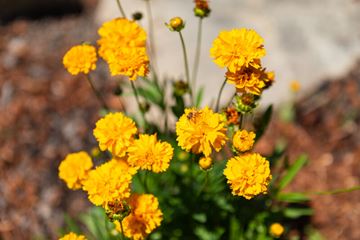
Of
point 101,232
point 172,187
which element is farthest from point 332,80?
point 101,232

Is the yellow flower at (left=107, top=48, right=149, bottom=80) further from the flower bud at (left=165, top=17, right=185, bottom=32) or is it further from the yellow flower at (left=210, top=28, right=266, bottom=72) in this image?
the yellow flower at (left=210, top=28, right=266, bottom=72)

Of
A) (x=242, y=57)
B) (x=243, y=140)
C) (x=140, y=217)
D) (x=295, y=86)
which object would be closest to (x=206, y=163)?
(x=243, y=140)

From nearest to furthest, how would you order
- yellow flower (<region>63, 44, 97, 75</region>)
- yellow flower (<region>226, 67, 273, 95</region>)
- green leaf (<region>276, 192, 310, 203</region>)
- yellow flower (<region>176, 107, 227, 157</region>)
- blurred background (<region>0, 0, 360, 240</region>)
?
yellow flower (<region>176, 107, 227, 157</region>), yellow flower (<region>226, 67, 273, 95</region>), yellow flower (<region>63, 44, 97, 75</region>), green leaf (<region>276, 192, 310, 203</region>), blurred background (<region>0, 0, 360, 240</region>)

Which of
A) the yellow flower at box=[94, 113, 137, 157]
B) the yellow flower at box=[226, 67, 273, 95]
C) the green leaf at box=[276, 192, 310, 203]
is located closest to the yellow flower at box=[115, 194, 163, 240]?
the yellow flower at box=[94, 113, 137, 157]

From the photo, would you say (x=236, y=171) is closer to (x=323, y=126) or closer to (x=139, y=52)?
(x=139, y=52)

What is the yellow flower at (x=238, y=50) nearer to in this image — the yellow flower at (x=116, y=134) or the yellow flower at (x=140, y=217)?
the yellow flower at (x=116, y=134)

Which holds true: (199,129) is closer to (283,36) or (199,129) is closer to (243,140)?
(243,140)
